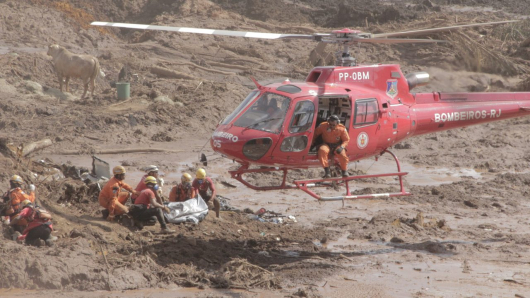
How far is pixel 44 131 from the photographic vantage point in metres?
17.7

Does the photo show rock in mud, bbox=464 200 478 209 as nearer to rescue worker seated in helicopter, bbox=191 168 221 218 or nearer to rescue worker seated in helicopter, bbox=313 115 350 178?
rescue worker seated in helicopter, bbox=313 115 350 178

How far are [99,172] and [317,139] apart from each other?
5.29 metres

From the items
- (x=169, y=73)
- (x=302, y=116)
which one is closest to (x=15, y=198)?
(x=302, y=116)

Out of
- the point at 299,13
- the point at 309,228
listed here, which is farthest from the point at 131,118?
the point at 299,13

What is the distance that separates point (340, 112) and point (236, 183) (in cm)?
504

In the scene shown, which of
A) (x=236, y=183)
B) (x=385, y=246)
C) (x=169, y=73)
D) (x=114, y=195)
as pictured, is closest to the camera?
(x=114, y=195)

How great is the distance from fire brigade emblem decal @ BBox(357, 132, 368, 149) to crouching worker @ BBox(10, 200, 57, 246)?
5.15m

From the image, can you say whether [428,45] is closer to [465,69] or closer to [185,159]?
[465,69]

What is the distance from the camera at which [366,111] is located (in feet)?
36.4

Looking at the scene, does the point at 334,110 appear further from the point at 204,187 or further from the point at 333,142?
the point at 204,187

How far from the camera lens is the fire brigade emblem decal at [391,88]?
11.7 m

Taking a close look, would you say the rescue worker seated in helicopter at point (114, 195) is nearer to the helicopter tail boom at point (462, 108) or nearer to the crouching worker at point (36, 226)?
the crouching worker at point (36, 226)

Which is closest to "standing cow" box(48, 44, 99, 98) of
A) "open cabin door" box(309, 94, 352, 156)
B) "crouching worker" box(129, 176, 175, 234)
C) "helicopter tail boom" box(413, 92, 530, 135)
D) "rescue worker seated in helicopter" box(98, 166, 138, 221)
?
"rescue worker seated in helicopter" box(98, 166, 138, 221)

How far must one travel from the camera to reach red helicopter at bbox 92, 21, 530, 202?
399 inches
